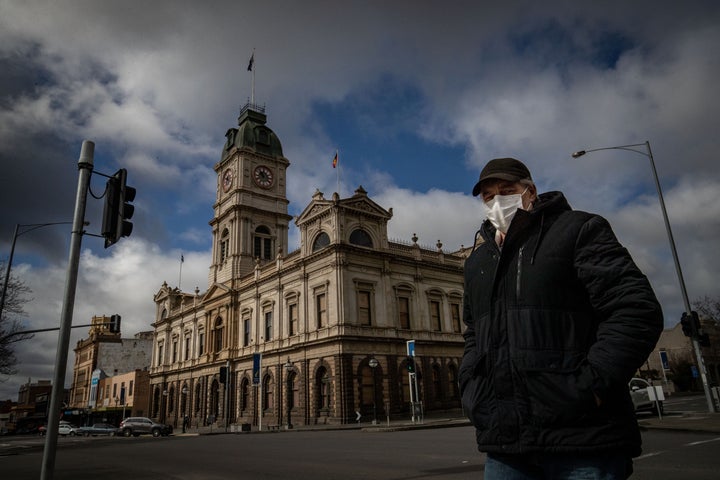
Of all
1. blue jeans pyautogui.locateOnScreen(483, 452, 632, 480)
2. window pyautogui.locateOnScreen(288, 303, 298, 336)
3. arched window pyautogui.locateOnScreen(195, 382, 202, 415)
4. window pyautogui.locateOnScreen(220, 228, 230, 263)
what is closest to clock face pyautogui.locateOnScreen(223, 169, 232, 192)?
window pyautogui.locateOnScreen(220, 228, 230, 263)

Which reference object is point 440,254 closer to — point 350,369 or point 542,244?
point 350,369

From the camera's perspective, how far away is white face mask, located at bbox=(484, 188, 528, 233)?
3064 millimetres

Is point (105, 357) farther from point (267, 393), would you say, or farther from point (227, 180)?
point (267, 393)

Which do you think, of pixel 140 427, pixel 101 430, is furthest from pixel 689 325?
pixel 101 430

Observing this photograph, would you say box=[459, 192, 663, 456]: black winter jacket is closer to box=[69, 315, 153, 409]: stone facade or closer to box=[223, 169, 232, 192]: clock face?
box=[223, 169, 232, 192]: clock face

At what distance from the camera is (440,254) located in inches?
1674

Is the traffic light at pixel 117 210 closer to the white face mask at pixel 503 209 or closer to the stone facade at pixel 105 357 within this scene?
the white face mask at pixel 503 209

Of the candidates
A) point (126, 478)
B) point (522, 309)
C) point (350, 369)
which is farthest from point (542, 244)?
point (350, 369)

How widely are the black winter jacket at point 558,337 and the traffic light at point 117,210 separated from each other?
6.01 metres

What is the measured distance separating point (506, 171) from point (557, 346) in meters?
1.17

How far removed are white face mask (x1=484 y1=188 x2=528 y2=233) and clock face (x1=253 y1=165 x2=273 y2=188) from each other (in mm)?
51382

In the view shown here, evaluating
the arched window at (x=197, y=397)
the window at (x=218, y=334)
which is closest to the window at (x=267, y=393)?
the window at (x=218, y=334)

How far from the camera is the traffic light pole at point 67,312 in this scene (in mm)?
5910

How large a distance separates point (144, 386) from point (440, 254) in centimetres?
5171
